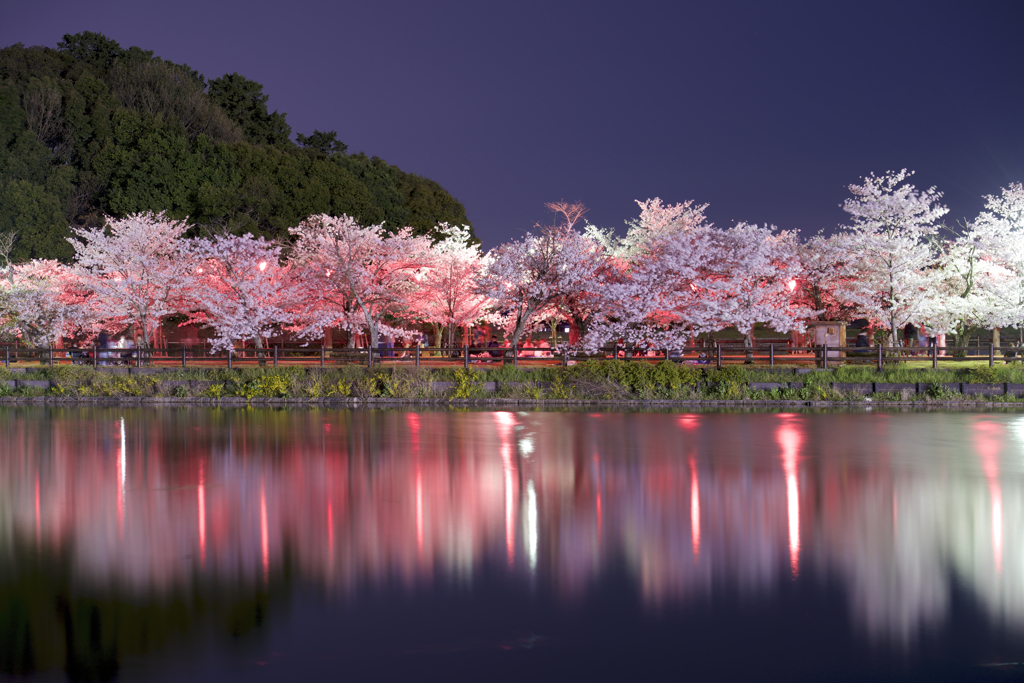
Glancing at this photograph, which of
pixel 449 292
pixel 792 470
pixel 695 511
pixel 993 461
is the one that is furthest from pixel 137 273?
pixel 993 461

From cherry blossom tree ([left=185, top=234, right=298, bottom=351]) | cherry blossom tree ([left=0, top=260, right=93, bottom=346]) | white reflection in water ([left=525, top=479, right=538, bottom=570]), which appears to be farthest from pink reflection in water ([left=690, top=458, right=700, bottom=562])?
cherry blossom tree ([left=0, top=260, right=93, bottom=346])

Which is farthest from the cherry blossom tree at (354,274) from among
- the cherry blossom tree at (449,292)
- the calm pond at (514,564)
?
the calm pond at (514,564)

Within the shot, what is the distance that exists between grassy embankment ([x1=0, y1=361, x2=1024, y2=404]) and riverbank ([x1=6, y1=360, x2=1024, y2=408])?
1.2 inches

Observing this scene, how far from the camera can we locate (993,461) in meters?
14.0

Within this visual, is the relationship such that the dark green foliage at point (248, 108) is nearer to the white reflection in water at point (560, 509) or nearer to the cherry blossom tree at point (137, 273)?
the cherry blossom tree at point (137, 273)

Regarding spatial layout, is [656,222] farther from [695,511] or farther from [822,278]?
[695,511]

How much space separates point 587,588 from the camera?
283 inches

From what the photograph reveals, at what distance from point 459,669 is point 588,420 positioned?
50.8ft

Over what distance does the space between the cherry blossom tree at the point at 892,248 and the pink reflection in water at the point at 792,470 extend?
64.0ft

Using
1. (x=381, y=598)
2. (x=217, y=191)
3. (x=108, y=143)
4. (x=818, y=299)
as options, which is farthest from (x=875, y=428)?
(x=108, y=143)

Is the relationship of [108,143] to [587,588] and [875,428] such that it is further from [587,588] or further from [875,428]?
[587,588]

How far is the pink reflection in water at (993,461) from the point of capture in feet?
28.7

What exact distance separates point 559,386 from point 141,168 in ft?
120

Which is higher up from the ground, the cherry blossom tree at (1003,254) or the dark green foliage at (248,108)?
the dark green foliage at (248,108)
